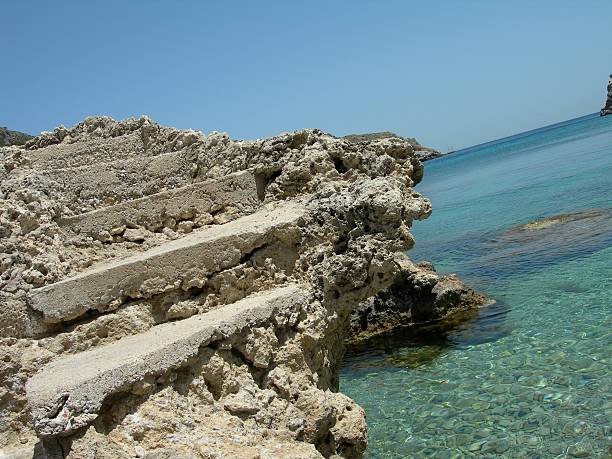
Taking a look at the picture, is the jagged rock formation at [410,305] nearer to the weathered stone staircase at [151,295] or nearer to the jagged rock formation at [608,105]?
the weathered stone staircase at [151,295]

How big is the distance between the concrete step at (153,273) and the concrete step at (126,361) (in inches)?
16.3

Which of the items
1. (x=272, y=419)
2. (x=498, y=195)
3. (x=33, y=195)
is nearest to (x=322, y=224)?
(x=272, y=419)

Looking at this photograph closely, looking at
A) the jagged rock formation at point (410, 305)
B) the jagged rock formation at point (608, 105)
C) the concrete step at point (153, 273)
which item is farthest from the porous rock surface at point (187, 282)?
the jagged rock formation at point (608, 105)

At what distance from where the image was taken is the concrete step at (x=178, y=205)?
668 centimetres

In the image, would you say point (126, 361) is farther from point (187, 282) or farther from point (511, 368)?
point (511, 368)

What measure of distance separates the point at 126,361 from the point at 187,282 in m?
1.43

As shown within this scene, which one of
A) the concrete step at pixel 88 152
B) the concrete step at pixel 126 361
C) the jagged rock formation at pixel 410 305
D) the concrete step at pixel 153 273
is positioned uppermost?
the concrete step at pixel 88 152

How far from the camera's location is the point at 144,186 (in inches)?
289

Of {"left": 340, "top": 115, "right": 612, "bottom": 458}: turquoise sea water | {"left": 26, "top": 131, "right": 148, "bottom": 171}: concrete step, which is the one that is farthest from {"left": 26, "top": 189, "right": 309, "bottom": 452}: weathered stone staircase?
{"left": 340, "top": 115, "right": 612, "bottom": 458}: turquoise sea water

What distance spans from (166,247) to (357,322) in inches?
291

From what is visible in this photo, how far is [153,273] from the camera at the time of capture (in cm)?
554

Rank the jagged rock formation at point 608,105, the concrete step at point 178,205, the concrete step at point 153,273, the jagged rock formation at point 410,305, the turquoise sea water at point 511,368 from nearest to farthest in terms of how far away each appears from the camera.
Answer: the concrete step at point 153,273 → the concrete step at point 178,205 → the turquoise sea water at point 511,368 → the jagged rock formation at point 410,305 → the jagged rock formation at point 608,105

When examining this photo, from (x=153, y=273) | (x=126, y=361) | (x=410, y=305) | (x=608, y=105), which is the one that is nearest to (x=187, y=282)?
(x=153, y=273)

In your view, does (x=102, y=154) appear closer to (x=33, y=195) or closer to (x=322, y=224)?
(x=33, y=195)
